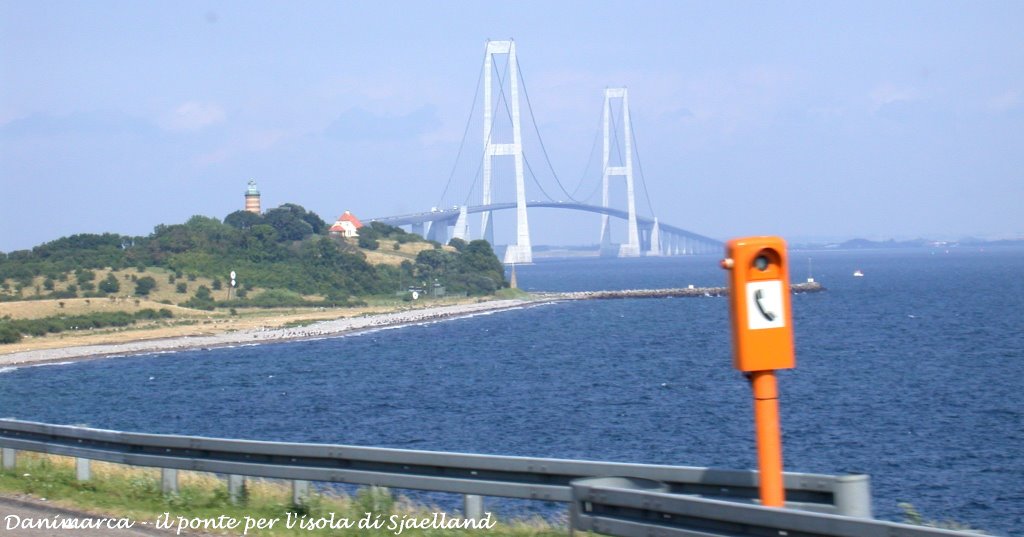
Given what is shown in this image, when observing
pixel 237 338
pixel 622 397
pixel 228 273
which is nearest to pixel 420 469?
pixel 622 397

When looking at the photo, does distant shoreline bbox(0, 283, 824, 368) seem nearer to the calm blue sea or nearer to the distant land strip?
the calm blue sea

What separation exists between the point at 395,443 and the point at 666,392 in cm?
873

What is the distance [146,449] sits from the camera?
6695mm

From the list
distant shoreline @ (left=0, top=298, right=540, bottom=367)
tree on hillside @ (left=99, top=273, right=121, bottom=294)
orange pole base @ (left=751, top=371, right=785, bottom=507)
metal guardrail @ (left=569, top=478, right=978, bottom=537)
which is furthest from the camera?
tree on hillside @ (left=99, top=273, right=121, bottom=294)

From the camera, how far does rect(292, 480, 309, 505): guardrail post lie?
19.3ft

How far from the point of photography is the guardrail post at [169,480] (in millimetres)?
6562

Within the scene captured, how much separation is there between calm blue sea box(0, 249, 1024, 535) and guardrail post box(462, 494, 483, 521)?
6.67 metres

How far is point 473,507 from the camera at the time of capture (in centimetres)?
532

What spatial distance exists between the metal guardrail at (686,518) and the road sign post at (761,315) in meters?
0.25

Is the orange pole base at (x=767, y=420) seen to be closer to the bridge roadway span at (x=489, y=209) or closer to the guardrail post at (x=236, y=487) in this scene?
the guardrail post at (x=236, y=487)

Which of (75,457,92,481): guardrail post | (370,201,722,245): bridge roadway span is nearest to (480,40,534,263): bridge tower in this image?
(370,201,722,245): bridge roadway span

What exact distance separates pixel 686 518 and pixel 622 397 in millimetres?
20197

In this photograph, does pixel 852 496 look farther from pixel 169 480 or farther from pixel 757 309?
pixel 169 480

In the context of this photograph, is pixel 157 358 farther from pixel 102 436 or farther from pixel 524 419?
pixel 102 436
